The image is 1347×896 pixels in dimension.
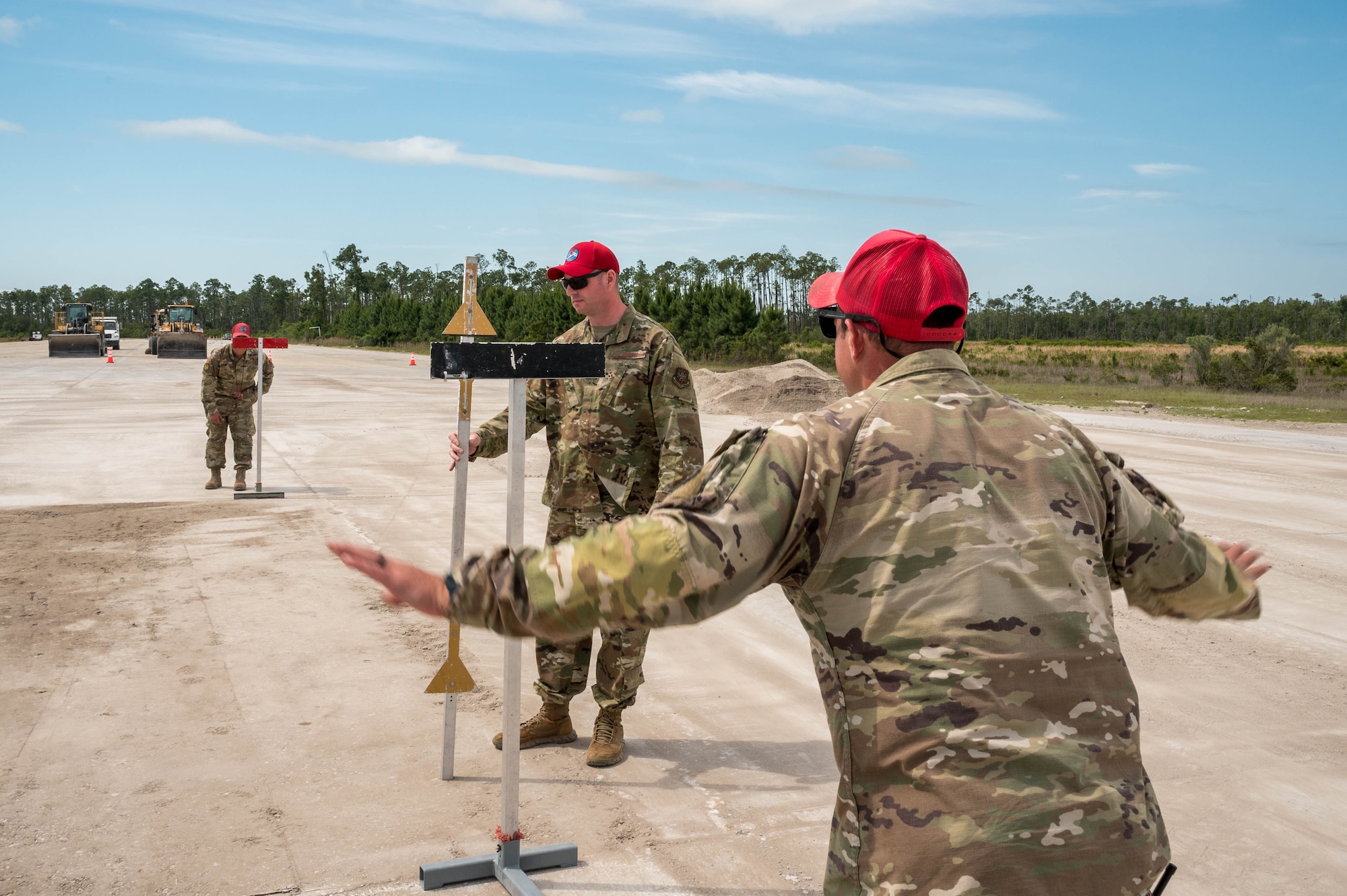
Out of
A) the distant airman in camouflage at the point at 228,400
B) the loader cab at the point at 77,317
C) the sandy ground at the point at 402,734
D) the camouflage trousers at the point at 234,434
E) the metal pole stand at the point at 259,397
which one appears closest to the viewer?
the sandy ground at the point at 402,734

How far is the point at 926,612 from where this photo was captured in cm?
169

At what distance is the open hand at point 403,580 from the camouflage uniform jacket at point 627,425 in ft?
9.52

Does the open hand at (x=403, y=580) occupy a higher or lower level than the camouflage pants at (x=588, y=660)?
higher

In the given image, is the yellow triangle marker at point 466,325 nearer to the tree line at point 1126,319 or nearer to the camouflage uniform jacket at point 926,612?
the camouflage uniform jacket at point 926,612

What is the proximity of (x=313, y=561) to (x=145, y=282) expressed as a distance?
198755 millimetres

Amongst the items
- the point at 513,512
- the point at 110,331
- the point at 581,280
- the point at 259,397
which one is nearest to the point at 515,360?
the point at 513,512

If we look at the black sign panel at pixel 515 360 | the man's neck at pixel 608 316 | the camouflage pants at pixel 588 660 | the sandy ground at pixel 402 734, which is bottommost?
the sandy ground at pixel 402 734

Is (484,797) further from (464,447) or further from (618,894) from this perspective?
(464,447)

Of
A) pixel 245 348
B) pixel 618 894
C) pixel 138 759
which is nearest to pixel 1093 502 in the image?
pixel 618 894

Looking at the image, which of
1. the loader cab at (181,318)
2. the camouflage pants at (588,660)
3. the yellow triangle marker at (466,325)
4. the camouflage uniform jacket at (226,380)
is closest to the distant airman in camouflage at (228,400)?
the camouflage uniform jacket at (226,380)

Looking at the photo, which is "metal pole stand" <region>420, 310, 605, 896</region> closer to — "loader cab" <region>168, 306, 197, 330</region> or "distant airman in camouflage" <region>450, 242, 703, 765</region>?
"distant airman in camouflage" <region>450, 242, 703, 765</region>

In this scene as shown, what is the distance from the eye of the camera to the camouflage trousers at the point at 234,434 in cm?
1235

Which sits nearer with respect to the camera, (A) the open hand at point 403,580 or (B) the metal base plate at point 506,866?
(A) the open hand at point 403,580

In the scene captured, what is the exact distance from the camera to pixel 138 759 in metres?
4.74
